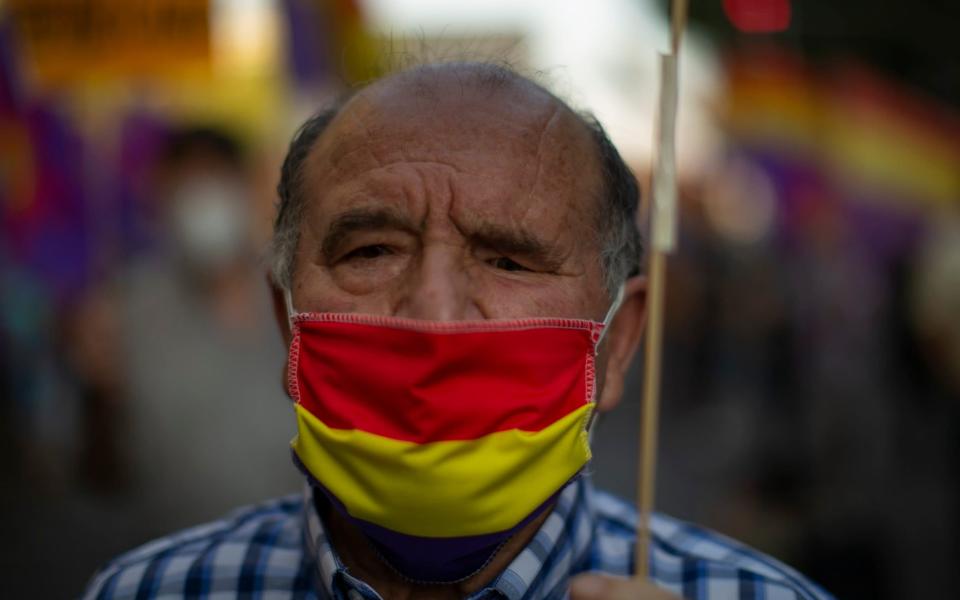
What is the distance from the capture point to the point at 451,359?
5.13 ft

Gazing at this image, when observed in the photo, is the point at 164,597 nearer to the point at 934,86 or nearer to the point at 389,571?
the point at 389,571

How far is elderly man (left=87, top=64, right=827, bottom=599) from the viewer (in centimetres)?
157

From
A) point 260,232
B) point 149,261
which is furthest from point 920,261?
point 149,261

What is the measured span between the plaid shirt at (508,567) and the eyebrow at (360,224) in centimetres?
54

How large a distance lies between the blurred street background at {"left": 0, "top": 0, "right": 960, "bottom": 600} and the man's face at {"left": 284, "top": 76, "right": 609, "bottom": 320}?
199cm

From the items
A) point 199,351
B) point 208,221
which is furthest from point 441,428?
point 208,221

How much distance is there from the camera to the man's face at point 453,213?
1725 mm

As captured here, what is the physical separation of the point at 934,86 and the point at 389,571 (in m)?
8.35

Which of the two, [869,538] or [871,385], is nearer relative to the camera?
[869,538]

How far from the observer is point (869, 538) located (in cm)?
478

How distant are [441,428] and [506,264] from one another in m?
0.40

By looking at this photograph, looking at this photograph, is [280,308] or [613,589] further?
[280,308]

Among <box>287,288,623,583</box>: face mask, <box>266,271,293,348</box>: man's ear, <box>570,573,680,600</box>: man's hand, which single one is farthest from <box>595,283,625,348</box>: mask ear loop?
<box>266,271,293,348</box>: man's ear

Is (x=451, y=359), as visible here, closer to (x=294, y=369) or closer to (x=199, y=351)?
(x=294, y=369)
